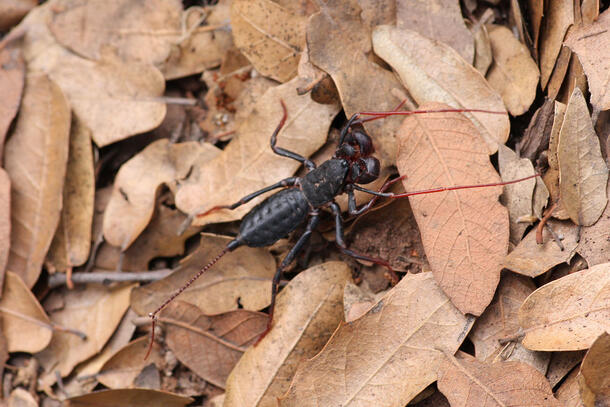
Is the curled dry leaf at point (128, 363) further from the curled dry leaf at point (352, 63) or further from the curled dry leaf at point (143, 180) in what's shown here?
the curled dry leaf at point (352, 63)

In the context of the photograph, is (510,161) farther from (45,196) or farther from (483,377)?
(45,196)

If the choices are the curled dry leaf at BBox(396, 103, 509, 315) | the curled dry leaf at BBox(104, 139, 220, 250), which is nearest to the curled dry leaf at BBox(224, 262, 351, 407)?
the curled dry leaf at BBox(396, 103, 509, 315)

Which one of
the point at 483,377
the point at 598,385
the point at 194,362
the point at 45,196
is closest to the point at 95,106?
the point at 45,196

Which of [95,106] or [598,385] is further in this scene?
[95,106]

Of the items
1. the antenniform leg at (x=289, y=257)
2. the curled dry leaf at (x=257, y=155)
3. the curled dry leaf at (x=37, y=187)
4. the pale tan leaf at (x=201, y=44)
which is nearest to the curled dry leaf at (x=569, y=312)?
the antenniform leg at (x=289, y=257)

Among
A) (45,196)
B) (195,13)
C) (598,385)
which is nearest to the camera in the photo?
(598,385)

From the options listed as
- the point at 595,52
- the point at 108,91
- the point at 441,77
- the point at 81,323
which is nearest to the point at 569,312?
the point at 595,52
